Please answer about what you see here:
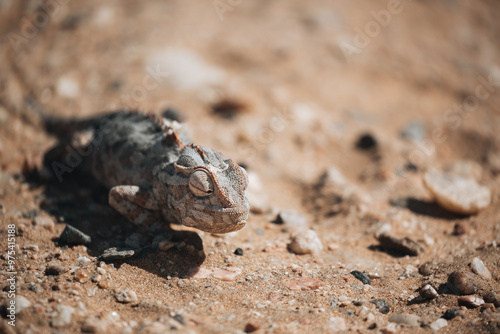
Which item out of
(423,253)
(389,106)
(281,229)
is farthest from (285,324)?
(389,106)

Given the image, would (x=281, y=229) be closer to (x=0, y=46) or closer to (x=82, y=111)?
(x=82, y=111)

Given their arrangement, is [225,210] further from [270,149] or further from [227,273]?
[270,149]

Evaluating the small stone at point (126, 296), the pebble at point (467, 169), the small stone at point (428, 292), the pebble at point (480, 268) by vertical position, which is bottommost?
the small stone at point (126, 296)

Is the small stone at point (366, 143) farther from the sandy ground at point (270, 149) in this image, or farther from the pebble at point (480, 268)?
the pebble at point (480, 268)

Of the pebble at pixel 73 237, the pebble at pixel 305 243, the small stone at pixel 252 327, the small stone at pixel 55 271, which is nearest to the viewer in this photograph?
the small stone at pixel 252 327

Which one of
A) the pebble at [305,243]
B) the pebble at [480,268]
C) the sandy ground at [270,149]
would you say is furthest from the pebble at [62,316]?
the pebble at [480,268]

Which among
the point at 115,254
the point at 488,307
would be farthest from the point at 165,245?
the point at 488,307

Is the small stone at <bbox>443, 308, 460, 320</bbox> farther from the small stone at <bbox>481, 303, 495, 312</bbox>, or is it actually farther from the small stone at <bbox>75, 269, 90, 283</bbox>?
the small stone at <bbox>75, 269, 90, 283</bbox>

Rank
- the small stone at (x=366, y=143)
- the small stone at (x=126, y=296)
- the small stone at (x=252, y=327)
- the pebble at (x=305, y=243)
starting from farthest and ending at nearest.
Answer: the small stone at (x=366, y=143) → the pebble at (x=305, y=243) → the small stone at (x=126, y=296) → the small stone at (x=252, y=327)
